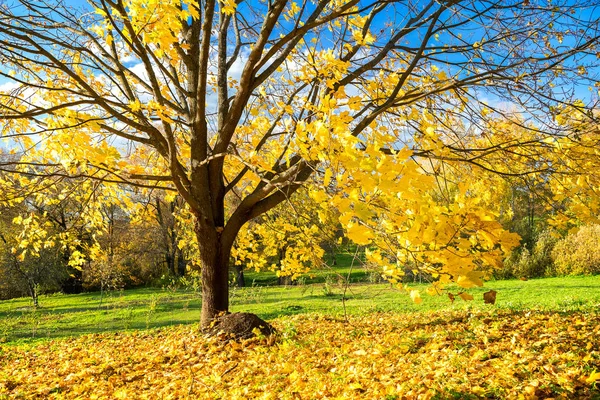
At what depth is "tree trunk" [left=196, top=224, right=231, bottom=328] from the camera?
516 centimetres

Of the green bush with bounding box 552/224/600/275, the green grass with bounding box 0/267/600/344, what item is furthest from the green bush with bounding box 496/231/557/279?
the green grass with bounding box 0/267/600/344

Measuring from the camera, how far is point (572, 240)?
56.4 ft

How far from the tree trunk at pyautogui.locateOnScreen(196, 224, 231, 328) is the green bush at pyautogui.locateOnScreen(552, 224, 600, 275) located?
53.3 feet

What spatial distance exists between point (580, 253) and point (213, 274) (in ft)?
54.6

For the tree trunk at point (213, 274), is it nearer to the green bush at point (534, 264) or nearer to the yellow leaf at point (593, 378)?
the yellow leaf at point (593, 378)

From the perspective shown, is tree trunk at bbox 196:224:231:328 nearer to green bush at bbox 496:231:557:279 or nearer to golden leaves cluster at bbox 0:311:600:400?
golden leaves cluster at bbox 0:311:600:400

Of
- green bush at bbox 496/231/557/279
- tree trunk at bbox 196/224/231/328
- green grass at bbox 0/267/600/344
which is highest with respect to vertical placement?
tree trunk at bbox 196/224/231/328

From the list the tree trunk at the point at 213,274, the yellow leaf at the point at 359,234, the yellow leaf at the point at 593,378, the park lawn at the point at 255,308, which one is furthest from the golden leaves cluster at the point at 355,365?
the park lawn at the point at 255,308

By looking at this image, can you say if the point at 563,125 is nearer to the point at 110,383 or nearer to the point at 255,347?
the point at 255,347

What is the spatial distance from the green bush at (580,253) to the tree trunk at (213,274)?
16254 mm

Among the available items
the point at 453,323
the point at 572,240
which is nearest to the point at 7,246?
the point at 453,323

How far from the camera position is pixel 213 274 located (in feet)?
17.1

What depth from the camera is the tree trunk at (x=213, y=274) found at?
516 centimetres

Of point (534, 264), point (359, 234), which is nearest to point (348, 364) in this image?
point (359, 234)
